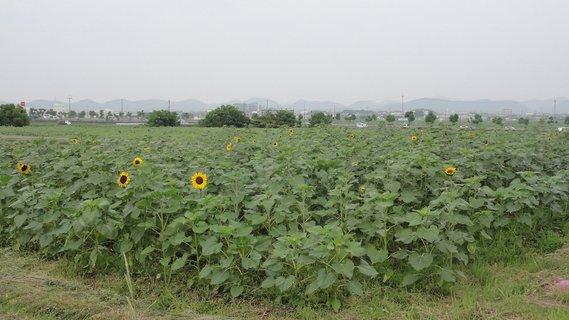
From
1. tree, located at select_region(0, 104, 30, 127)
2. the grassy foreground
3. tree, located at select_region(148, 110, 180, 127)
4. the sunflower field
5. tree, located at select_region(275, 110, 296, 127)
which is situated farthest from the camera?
tree, located at select_region(148, 110, 180, 127)

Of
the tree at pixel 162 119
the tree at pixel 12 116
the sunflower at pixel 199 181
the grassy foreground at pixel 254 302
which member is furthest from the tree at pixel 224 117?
the grassy foreground at pixel 254 302

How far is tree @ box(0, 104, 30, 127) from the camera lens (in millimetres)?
29312

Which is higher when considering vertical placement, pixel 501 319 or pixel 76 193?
pixel 76 193


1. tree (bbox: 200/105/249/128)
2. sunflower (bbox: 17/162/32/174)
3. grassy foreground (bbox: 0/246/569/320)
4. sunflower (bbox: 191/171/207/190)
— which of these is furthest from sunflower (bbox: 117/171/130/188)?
tree (bbox: 200/105/249/128)

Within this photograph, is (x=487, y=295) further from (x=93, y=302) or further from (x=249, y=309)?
(x=93, y=302)

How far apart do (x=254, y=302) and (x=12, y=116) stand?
30.8 meters

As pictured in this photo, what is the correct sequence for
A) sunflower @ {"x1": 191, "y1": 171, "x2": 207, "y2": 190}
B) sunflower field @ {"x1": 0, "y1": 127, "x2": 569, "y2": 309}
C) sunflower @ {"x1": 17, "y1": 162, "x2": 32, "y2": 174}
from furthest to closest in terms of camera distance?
sunflower @ {"x1": 17, "y1": 162, "x2": 32, "y2": 174}, sunflower @ {"x1": 191, "y1": 171, "x2": 207, "y2": 190}, sunflower field @ {"x1": 0, "y1": 127, "x2": 569, "y2": 309}

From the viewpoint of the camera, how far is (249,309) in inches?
118

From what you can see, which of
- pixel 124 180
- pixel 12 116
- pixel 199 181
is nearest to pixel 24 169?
pixel 124 180

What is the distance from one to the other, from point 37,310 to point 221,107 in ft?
87.5

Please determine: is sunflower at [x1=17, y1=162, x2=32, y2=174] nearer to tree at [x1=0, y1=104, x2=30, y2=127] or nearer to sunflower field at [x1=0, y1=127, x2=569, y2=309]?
sunflower field at [x1=0, y1=127, x2=569, y2=309]

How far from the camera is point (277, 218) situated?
3.46m

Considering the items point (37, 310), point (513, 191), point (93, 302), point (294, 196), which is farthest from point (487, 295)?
point (37, 310)

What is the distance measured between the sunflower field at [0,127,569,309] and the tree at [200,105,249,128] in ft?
75.2
